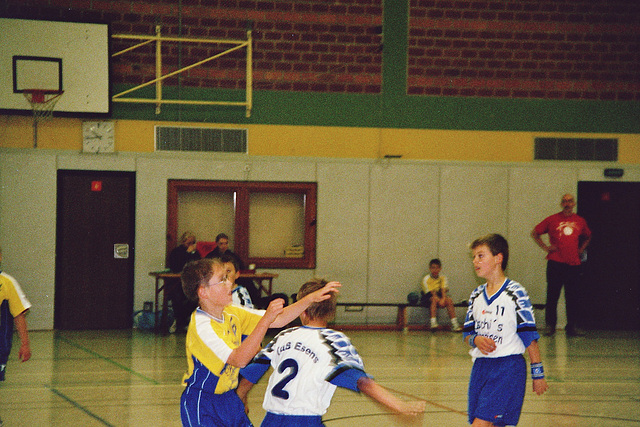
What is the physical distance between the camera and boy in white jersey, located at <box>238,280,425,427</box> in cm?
323

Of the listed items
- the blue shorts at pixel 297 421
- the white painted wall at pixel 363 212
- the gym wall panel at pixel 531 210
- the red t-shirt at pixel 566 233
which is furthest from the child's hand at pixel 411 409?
the gym wall panel at pixel 531 210

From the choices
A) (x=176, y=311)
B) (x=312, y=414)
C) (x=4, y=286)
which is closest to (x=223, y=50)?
(x=176, y=311)

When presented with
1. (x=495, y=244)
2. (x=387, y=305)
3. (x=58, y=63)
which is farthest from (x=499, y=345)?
(x=58, y=63)

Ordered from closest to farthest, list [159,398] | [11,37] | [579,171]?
[159,398]
[11,37]
[579,171]

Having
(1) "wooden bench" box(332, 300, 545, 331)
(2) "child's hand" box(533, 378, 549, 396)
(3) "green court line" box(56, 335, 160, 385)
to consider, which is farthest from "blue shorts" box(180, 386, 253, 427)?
(1) "wooden bench" box(332, 300, 545, 331)

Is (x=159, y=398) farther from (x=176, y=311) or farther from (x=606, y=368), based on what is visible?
(x=606, y=368)

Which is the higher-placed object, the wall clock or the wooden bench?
the wall clock

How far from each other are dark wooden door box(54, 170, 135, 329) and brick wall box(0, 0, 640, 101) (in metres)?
1.99

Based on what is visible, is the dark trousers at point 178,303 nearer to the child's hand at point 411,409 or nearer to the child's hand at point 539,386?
the child's hand at point 539,386

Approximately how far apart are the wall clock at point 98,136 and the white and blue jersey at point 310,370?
10.2 meters

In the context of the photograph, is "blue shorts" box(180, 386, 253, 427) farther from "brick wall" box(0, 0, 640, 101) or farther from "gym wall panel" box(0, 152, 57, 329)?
"brick wall" box(0, 0, 640, 101)

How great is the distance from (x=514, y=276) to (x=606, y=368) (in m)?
4.33

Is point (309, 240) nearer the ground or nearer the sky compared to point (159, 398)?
nearer the sky

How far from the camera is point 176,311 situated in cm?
1245
